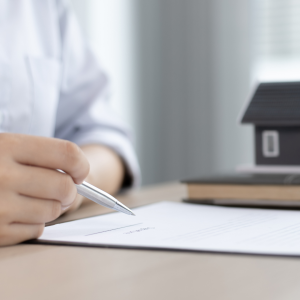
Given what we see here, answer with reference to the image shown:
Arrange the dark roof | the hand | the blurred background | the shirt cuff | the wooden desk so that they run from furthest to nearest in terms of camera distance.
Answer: the blurred background → the shirt cuff → the dark roof → the hand → the wooden desk


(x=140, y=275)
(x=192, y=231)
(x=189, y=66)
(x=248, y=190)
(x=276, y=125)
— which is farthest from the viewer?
(x=189, y=66)

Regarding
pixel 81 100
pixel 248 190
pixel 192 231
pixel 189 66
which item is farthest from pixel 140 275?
pixel 189 66

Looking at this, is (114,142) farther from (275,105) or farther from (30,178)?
(30,178)

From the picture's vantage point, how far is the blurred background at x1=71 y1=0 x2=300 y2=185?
184 centimetres

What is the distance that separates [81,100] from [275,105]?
0.38 m

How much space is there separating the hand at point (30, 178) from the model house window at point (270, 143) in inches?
15.5

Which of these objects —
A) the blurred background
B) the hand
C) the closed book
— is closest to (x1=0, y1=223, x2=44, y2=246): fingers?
the hand

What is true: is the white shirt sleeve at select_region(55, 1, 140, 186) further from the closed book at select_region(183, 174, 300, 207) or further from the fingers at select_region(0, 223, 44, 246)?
the fingers at select_region(0, 223, 44, 246)

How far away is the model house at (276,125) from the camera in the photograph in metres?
0.65

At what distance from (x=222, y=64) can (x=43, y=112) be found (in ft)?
4.28

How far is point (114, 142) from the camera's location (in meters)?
0.78

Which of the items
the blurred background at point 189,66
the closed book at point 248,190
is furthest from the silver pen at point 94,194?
the blurred background at point 189,66

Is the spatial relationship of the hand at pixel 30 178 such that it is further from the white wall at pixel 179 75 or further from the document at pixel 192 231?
the white wall at pixel 179 75

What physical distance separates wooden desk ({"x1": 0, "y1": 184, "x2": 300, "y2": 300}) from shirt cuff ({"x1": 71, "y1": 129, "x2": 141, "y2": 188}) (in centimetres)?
45
